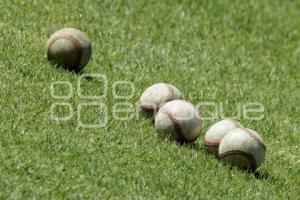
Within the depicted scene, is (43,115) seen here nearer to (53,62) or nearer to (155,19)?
(53,62)

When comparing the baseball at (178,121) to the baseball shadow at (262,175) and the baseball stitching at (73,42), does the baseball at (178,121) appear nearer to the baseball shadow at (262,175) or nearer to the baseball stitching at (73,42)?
the baseball shadow at (262,175)

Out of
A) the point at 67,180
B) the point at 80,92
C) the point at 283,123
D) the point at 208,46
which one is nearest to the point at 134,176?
the point at 67,180

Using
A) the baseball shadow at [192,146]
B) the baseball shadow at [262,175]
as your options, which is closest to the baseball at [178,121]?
the baseball shadow at [192,146]

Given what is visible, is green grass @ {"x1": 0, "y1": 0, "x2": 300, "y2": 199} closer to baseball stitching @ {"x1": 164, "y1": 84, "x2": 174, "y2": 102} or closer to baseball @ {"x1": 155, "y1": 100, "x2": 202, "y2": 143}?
baseball @ {"x1": 155, "y1": 100, "x2": 202, "y2": 143}

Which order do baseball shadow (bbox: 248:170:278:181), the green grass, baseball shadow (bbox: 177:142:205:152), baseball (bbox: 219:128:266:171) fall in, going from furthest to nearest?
baseball shadow (bbox: 177:142:205:152), baseball shadow (bbox: 248:170:278:181), baseball (bbox: 219:128:266:171), the green grass

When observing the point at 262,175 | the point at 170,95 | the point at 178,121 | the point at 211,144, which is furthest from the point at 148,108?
the point at 262,175

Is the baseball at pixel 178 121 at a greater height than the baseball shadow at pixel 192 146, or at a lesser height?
greater

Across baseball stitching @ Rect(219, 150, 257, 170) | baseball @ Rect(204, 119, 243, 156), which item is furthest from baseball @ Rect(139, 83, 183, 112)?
baseball stitching @ Rect(219, 150, 257, 170)
